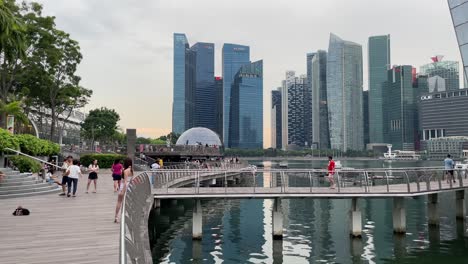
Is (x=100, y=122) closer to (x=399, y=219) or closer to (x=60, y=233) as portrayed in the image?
(x=399, y=219)

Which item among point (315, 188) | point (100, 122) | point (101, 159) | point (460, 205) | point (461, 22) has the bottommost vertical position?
point (460, 205)

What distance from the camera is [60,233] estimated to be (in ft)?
40.5

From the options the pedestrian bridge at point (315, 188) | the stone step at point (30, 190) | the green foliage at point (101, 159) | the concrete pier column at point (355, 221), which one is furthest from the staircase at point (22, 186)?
the green foliage at point (101, 159)

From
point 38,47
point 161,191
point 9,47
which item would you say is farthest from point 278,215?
point 38,47

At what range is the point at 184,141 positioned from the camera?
413 feet

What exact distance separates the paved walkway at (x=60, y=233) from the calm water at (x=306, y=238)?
646 cm

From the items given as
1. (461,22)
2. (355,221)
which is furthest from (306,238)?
(461,22)

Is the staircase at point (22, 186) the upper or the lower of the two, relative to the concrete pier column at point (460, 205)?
upper

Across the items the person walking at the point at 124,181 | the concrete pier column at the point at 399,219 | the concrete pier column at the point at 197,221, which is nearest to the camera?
the person walking at the point at 124,181

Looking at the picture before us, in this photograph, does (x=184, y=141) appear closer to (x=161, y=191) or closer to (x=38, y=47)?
(x=38, y=47)

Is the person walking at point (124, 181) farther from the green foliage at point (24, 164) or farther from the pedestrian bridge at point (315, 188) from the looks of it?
the green foliage at point (24, 164)

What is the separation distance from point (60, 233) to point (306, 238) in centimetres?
1828

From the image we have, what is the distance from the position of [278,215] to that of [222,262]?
234 inches

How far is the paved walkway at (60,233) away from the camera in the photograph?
380 inches
